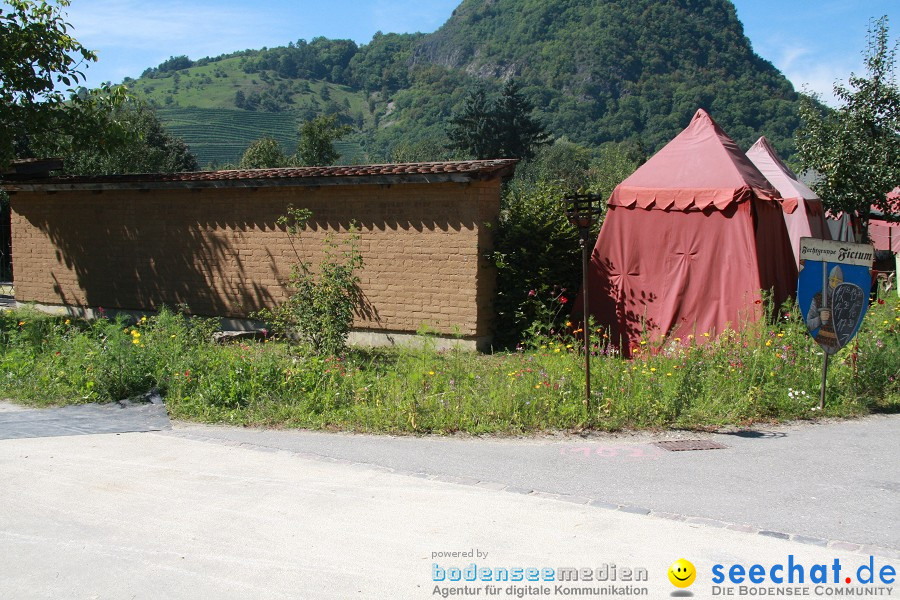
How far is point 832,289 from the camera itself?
8602 mm

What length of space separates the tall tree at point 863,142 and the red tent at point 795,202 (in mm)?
550

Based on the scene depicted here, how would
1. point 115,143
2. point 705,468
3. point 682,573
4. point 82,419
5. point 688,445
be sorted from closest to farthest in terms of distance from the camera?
point 682,573, point 705,468, point 688,445, point 82,419, point 115,143

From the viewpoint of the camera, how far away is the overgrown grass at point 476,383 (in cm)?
812

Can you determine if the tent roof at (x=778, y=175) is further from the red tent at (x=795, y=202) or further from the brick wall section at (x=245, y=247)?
the brick wall section at (x=245, y=247)

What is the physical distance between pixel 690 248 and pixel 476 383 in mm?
4825

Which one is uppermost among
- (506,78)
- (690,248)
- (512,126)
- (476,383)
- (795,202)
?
(506,78)

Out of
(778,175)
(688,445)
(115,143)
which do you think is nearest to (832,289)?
(688,445)

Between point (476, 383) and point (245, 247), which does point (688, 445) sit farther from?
point (245, 247)

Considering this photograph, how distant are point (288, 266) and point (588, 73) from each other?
9845cm

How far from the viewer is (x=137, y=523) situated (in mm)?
5430

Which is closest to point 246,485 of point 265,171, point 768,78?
point 265,171

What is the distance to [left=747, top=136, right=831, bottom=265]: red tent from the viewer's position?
15469mm

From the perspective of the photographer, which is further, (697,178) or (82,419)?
(697,178)

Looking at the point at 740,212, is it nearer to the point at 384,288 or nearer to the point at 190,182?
the point at 384,288
